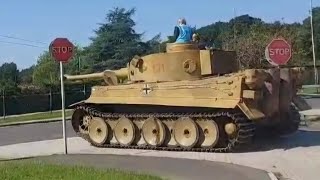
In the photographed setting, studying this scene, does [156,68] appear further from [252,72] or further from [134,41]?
[134,41]

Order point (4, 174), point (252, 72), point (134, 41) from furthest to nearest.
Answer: point (134, 41)
point (252, 72)
point (4, 174)

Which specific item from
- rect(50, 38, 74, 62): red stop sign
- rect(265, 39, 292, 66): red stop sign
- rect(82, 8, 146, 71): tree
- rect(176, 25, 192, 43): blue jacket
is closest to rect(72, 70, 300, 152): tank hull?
rect(176, 25, 192, 43): blue jacket

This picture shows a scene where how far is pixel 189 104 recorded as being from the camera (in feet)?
53.8

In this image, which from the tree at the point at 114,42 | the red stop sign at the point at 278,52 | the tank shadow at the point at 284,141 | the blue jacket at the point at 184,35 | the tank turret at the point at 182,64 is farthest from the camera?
the tree at the point at 114,42

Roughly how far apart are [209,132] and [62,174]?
5.64 meters

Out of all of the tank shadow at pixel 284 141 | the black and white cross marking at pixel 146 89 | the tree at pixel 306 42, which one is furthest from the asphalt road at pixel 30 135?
the tree at pixel 306 42

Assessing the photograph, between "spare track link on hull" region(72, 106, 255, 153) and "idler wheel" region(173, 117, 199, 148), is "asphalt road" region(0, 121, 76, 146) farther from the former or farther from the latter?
"idler wheel" region(173, 117, 199, 148)

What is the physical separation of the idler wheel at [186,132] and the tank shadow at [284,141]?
48.1 inches

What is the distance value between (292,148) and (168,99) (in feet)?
10.8

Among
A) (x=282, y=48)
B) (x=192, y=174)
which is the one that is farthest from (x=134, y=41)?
(x=192, y=174)

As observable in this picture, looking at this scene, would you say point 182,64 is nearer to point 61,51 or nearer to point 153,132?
point 153,132

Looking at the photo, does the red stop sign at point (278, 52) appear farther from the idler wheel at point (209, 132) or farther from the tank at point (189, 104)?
the idler wheel at point (209, 132)

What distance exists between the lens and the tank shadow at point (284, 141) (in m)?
16.3

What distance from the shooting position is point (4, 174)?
38.4 feet
